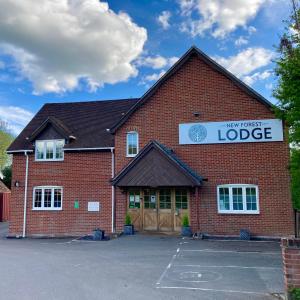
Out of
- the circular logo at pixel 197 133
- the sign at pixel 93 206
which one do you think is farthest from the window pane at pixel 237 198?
the sign at pixel 93 206

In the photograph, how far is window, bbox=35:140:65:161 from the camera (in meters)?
19.6

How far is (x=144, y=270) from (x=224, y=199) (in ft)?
26.6

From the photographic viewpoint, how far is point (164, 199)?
17.5 meters

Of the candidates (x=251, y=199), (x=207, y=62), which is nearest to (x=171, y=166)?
(x=251, y=199)

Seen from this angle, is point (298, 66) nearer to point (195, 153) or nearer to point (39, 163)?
point (195, 153)

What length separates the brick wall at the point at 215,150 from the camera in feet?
52.6

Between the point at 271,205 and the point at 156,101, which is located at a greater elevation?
the point at 156,101

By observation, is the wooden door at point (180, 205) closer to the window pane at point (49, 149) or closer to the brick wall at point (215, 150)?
the brick wall at point (215, 150)

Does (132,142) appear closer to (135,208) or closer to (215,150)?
(135,208)

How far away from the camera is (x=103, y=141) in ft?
63.1

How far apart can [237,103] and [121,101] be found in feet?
31.1

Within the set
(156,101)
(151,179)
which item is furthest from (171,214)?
(156,101)

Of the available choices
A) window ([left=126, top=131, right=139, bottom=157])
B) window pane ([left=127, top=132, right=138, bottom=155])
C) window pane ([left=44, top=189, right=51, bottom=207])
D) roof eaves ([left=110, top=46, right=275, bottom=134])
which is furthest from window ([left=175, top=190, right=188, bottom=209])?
window pane ([left=44, top=189, right=51, bottom=207])

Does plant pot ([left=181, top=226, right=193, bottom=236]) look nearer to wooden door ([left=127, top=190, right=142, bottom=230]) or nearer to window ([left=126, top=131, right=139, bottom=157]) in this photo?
wooden door ([left=127, top=190, right=142, bottom=230])
